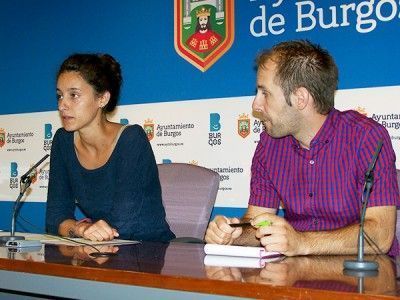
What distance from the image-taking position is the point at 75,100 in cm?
304

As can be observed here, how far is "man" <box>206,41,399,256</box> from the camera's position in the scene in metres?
2.17

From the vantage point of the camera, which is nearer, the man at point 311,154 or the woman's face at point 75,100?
the man at point 311,154

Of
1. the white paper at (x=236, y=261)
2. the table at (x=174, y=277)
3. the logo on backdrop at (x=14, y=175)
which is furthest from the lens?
the logo on backdrop at (x=14, y=175)

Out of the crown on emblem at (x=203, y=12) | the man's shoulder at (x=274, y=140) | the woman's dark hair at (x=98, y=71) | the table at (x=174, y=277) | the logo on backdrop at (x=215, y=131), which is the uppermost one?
the crown on emblem at (x=203, y=12)

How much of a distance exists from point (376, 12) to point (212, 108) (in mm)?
1088

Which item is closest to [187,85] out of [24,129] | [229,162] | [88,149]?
[229,162]

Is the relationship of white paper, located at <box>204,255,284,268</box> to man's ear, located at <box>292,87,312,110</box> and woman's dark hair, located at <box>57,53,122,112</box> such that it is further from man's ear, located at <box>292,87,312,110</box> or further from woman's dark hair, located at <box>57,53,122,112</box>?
woman's dark hair, located at <box>57,53,122,112</box>

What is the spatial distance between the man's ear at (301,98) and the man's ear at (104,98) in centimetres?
110

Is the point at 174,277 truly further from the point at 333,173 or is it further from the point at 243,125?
the point at 243,125

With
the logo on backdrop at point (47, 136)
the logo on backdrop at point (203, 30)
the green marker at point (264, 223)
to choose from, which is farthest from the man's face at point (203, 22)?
the green marker at point (264, 223)

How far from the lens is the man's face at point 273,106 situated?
7.78ft

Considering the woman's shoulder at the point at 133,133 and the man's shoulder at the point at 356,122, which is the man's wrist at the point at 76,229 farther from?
the man's shoulder at the point at 356,122

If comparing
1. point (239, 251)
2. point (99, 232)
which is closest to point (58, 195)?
point (99, 232)

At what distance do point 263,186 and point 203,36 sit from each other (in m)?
1.58
